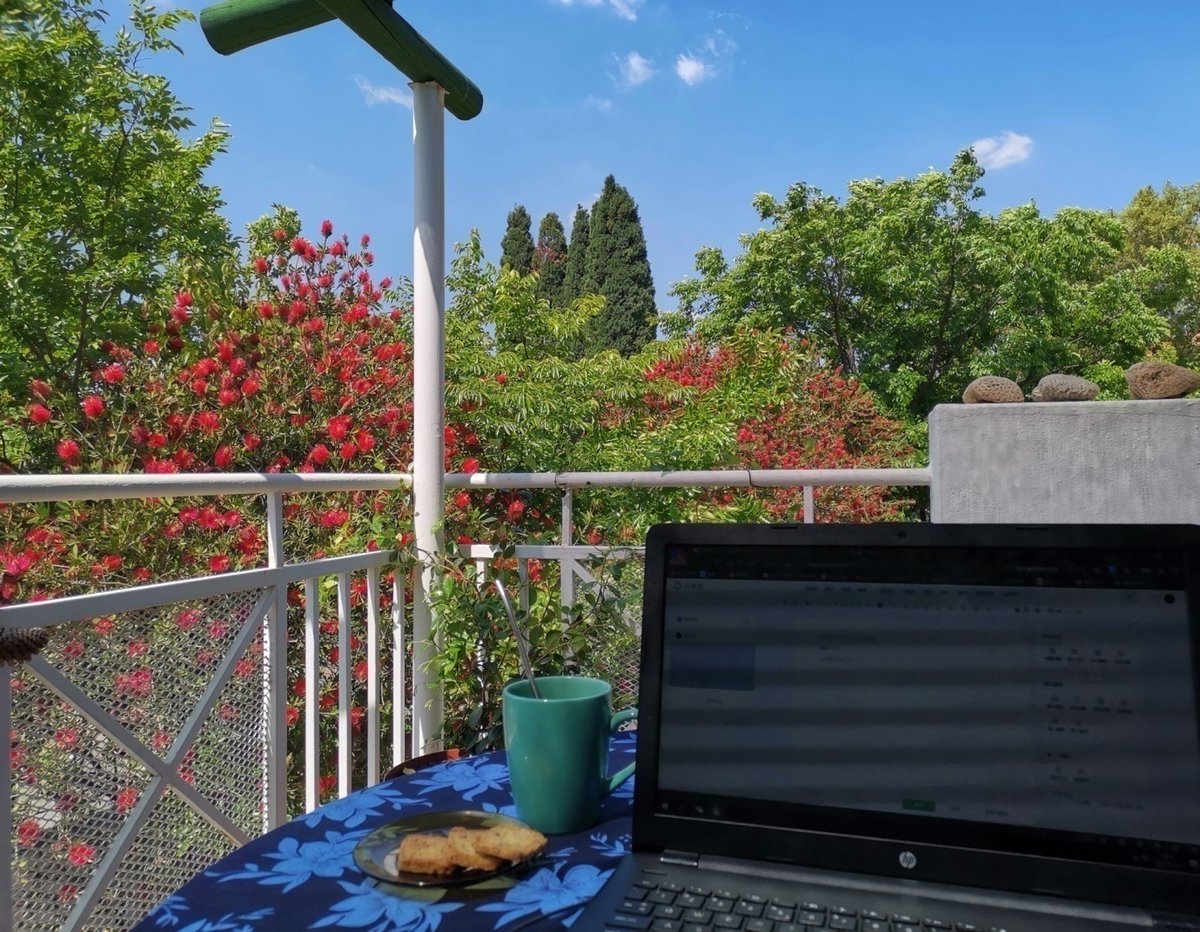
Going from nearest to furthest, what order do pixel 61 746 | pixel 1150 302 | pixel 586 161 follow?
pixel 61 746, pixel 1150 302, pixel 586 161

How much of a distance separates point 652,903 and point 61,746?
1.41 meters

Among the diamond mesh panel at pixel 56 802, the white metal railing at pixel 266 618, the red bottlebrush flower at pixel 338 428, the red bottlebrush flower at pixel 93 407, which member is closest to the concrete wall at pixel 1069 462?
the white metal railing at pixel 266 618

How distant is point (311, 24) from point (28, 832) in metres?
1.79

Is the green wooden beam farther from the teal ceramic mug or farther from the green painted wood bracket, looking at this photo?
the teal ceramic mug

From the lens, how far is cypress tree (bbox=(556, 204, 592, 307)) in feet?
58.3

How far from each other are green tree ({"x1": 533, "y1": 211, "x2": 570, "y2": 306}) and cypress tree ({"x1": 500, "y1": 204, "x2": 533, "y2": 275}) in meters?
0.29

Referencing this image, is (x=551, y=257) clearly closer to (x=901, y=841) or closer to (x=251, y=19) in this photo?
(x=251, y=19)

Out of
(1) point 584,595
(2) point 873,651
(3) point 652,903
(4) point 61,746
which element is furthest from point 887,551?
(1) point 584,595

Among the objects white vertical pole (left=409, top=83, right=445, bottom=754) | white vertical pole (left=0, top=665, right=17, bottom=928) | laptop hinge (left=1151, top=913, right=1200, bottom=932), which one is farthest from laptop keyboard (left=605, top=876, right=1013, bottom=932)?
white vertical pole (left=409, top=83, right=445, bottom=754)

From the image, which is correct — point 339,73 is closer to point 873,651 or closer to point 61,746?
point 61,746

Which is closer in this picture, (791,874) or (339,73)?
(791,874)

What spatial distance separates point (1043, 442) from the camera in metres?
2.51

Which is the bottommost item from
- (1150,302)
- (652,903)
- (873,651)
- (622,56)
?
(652,903)

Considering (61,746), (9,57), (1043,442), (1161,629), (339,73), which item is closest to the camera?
(1161,629)
